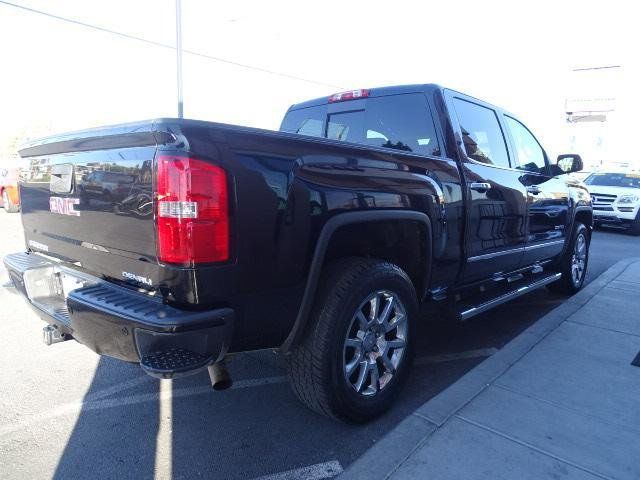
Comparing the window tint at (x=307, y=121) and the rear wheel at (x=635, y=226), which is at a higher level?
the window tint at (x=307, y=121)

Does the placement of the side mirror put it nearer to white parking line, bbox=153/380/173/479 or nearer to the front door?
the front door

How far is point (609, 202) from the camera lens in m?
12.6

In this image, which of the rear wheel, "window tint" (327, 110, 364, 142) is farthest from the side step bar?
the rear wheel

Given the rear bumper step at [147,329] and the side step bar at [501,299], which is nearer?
the rear bumper step at [147,329]

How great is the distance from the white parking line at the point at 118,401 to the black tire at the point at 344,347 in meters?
0.76

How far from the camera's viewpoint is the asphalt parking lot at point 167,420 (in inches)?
93.3

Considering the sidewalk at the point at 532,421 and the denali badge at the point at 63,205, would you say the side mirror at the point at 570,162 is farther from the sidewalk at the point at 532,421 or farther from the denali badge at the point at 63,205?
the denali badge at the point at 63,205

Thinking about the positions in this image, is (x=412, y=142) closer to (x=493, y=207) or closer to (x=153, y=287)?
(x=493, y=207)

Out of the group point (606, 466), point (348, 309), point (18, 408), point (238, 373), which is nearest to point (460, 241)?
point (348, 309)

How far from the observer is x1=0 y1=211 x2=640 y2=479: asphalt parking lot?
237 centimetres

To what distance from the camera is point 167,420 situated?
2779 millimetres

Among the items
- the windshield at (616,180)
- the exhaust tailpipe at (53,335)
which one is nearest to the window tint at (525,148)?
the exhaust tailpipe at (53,335)

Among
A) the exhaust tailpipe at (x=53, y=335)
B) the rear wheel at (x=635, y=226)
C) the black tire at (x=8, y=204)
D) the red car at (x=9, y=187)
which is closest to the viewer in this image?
the exhaust tailpipe at (x=53, y=335)

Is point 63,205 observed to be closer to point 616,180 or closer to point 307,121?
point 307,121
